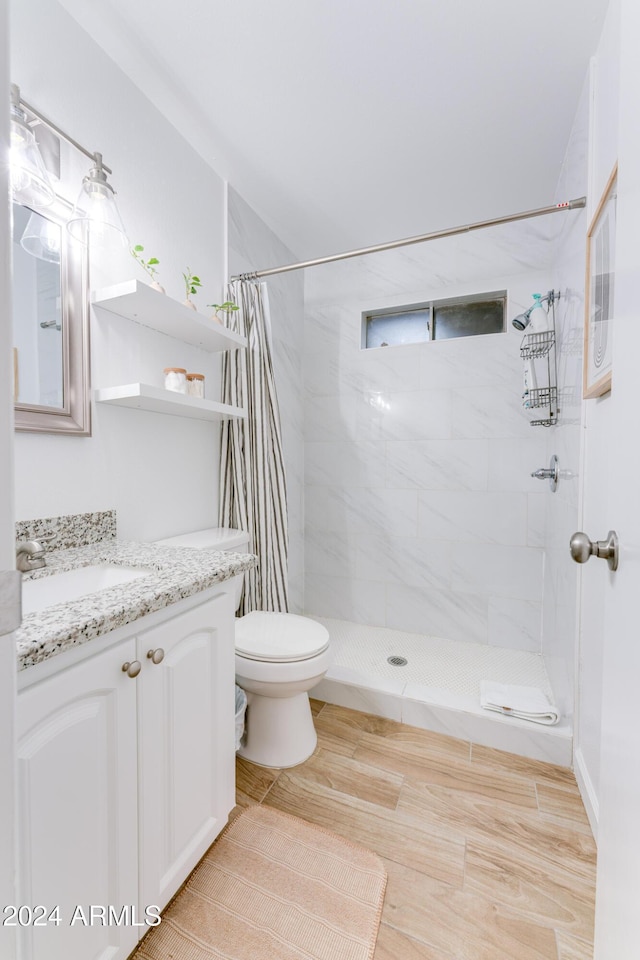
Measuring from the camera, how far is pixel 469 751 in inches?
66.5

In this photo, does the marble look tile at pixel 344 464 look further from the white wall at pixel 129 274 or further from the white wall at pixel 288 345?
the white wall at pixel 129 274

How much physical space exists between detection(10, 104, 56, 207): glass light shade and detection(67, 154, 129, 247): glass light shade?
3.3 inches

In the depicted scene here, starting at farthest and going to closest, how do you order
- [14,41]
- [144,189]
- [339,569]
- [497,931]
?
1. [339,569]
2. [144,189]
3. [14,41]
4. [497,931]

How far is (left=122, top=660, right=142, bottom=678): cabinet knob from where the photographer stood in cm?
86

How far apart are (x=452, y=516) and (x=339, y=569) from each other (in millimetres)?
834

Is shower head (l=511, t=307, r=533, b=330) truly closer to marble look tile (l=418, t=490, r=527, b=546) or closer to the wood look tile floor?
marble look tile (l=418, t=490, r=527, b=546)

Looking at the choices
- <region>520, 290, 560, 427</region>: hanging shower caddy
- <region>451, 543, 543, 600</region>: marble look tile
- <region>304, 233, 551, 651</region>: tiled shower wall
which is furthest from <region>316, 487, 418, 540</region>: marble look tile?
<region>520, 290, 560, 427</region>: hanging shower caddy

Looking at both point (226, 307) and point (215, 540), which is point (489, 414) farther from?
point (215, 540)

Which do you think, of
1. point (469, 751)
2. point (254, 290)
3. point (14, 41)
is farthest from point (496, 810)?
point (14, 41)

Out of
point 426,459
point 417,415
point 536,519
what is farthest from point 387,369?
point 536,519

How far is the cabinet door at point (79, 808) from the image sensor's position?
2.27 feet

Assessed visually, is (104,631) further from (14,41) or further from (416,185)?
(416,185)

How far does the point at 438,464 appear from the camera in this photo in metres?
2.55

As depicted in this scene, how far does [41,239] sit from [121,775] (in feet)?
4.77
